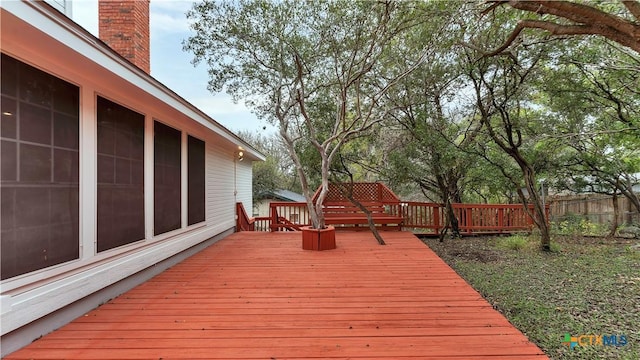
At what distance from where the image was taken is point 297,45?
534cm

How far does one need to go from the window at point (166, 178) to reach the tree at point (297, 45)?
2.19 metres

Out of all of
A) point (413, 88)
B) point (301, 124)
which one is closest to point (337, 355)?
point (301, 124)

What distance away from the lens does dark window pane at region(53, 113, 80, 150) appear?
2.23m

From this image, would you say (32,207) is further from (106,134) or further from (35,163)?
(106,134)

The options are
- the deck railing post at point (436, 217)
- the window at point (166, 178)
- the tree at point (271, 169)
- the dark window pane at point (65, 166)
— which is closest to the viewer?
the dark window pane at point (65, 166)

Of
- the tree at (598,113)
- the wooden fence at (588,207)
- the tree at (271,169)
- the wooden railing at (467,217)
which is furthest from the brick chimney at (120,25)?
the wooden fence at (588,207)

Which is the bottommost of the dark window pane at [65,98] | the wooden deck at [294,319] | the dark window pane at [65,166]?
the wooden deck at [294,319]

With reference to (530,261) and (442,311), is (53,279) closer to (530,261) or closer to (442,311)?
(442,311)

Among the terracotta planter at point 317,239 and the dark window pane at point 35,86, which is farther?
the terracotta planter at point 317,239

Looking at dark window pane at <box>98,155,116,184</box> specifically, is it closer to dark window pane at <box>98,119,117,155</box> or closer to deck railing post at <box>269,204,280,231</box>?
dark window pane at <box>98,119,117,155</box>

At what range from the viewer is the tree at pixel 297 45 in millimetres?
5086

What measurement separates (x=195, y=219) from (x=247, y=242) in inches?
49.6

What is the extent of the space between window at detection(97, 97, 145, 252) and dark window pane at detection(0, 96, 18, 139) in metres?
0.77

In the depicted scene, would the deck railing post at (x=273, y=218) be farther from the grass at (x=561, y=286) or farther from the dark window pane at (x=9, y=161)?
the dark window pane at (x=9, y=161)
